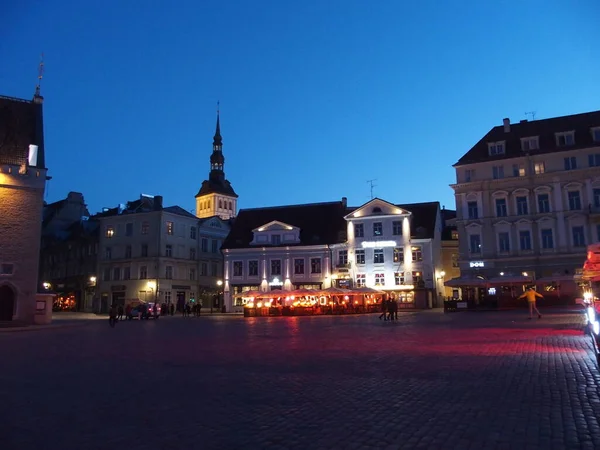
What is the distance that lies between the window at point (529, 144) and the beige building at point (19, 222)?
42.7 m

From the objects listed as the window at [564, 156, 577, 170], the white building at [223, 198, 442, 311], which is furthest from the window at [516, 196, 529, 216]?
the white building at [223, 198, 442, 311]

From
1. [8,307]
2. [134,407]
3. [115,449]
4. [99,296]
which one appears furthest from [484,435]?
[99,296]

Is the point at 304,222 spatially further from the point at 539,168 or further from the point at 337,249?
the point at 539,168

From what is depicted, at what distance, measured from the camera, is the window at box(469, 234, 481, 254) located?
51938 millimetres

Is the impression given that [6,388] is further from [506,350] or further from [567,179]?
[567,179]

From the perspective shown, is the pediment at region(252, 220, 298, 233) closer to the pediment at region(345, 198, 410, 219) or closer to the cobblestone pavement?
the pediment at region(345, 198, 410, 219)

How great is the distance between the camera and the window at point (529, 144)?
2039 inches

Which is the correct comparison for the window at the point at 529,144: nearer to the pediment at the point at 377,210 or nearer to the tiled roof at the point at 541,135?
the tiled roof at the point at 541,135

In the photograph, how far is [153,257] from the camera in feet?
203

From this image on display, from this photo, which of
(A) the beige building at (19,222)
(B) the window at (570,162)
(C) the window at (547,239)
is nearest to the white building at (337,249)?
(C) the window at (547,239)

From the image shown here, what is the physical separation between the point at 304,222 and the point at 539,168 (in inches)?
1014

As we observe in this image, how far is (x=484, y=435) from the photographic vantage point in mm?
5781

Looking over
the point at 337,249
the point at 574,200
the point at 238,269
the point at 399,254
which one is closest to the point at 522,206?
the point at 574,200

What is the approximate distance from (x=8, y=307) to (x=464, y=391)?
110 feet
